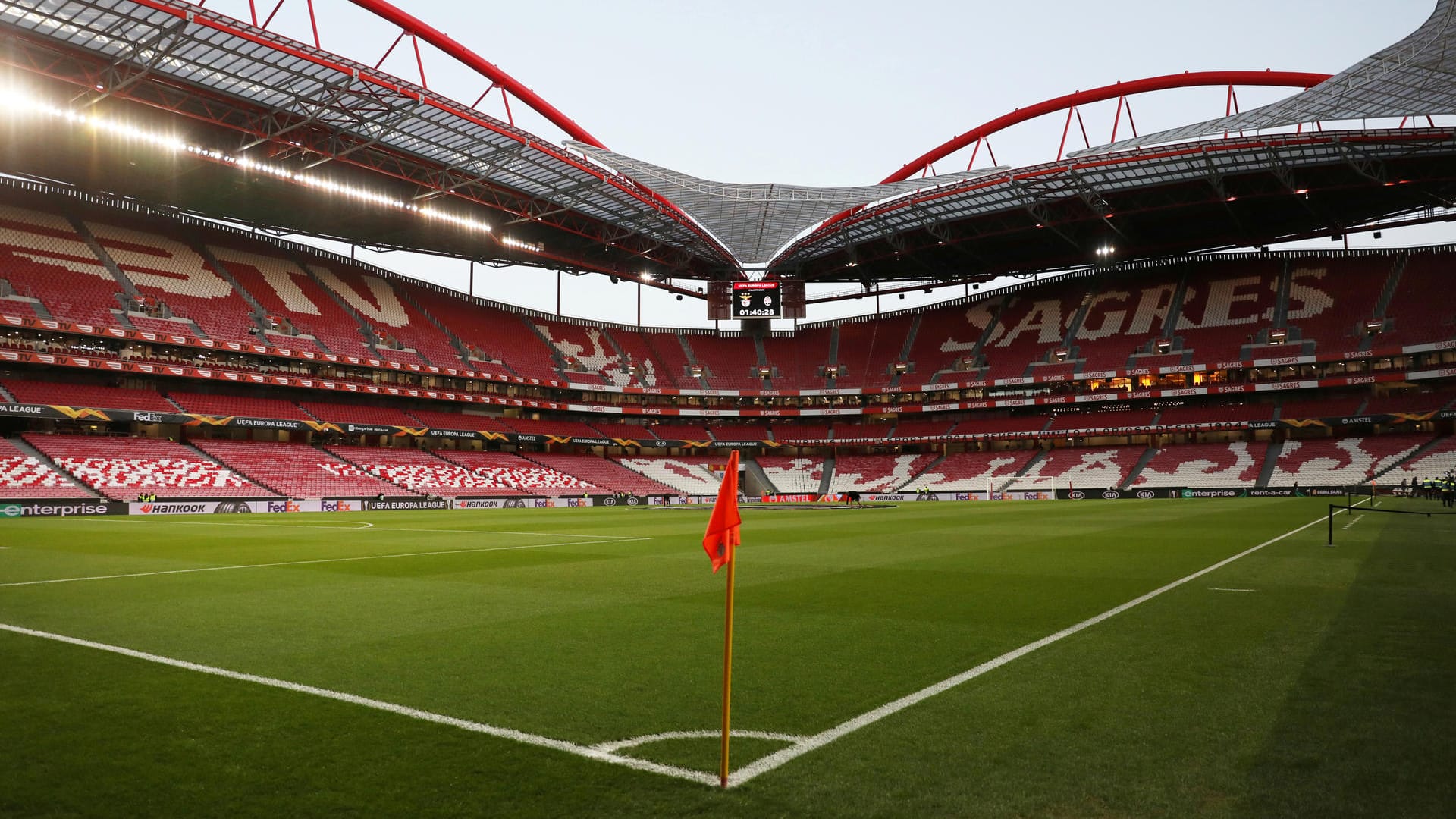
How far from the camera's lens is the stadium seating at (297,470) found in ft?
152

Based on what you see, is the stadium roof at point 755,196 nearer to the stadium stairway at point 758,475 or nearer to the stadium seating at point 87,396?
the stadium stairway at point 758,475

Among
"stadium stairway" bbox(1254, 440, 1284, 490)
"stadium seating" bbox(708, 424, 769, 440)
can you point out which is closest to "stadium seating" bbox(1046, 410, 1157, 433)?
"stadium stairway" bbox(1254, 440, 1284, 490)

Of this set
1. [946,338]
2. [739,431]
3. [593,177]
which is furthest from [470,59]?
[946,338]

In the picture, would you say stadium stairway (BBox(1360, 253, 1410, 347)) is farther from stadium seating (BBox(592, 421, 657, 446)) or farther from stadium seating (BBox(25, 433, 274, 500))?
stadium seating (BBox(25, 433, 274, 500))

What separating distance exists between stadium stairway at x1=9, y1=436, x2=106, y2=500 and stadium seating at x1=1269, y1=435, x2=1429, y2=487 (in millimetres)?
64638

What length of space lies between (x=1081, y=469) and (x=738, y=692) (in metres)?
61.0

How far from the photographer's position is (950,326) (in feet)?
258

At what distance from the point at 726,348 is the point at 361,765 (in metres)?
79.6

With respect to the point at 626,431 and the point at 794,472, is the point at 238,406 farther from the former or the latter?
the point at 794,472

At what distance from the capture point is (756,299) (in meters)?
65.4

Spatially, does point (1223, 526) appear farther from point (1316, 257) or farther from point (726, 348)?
point (726, 348)

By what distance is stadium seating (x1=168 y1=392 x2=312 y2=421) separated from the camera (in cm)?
5003

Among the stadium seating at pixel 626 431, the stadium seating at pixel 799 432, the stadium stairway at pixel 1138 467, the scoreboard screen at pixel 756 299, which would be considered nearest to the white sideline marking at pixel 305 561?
the scoreboard screen at pixel 756 299

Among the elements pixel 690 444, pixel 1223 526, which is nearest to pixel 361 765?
pixel 1223 526
